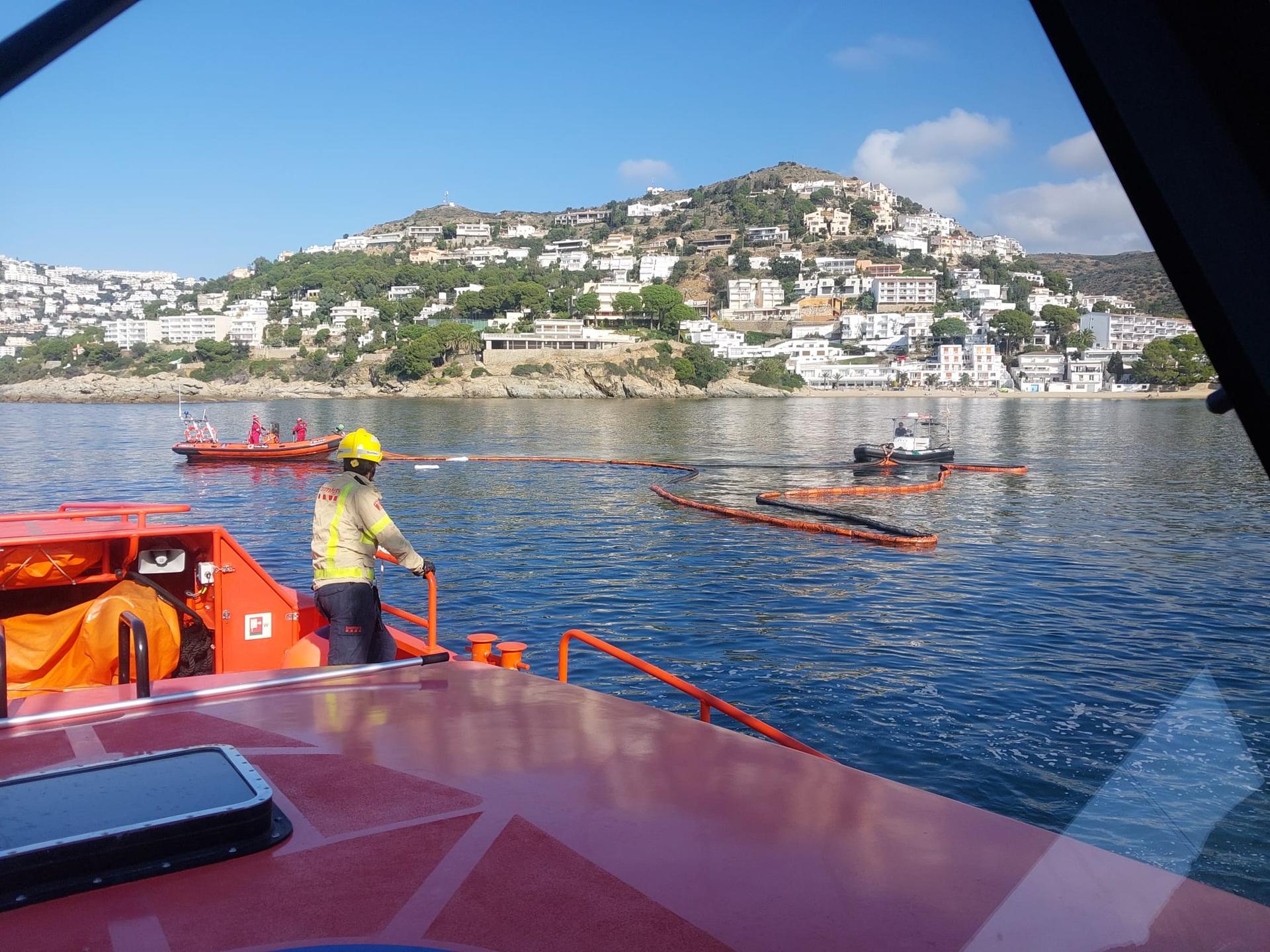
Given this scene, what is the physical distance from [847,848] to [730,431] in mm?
62335

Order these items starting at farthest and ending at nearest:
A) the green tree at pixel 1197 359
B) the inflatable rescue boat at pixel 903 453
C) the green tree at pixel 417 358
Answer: the green tree at pixel 417 358 → the inflatable rescue boat at pixel 903 453 → the green tree at pixel 1197 359

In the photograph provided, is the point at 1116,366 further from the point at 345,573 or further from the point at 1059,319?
the point at 345,573

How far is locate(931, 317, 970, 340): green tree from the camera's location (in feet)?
170

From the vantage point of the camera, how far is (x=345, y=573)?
658 centimetres

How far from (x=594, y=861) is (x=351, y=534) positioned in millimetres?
3984

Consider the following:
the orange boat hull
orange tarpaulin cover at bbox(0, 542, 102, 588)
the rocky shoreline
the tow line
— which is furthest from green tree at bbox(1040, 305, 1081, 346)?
the rocky shoreline

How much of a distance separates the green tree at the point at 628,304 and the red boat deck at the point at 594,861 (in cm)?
14600

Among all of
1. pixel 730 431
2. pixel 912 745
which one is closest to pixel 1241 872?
pixel 912 745

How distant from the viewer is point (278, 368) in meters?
135

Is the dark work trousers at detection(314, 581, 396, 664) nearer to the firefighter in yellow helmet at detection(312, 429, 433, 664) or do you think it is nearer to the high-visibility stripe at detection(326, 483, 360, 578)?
the firefighter in yellow helmet at detection(312, 429, 433, 664)

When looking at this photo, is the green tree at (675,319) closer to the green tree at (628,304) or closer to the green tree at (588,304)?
the green tree at (628,304)

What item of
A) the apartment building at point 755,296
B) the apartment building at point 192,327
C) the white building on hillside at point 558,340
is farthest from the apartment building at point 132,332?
the apartment building at point 755,296

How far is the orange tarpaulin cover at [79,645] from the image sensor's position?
6.84 metres

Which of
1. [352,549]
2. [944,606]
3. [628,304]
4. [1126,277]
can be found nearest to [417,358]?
[628,304]
